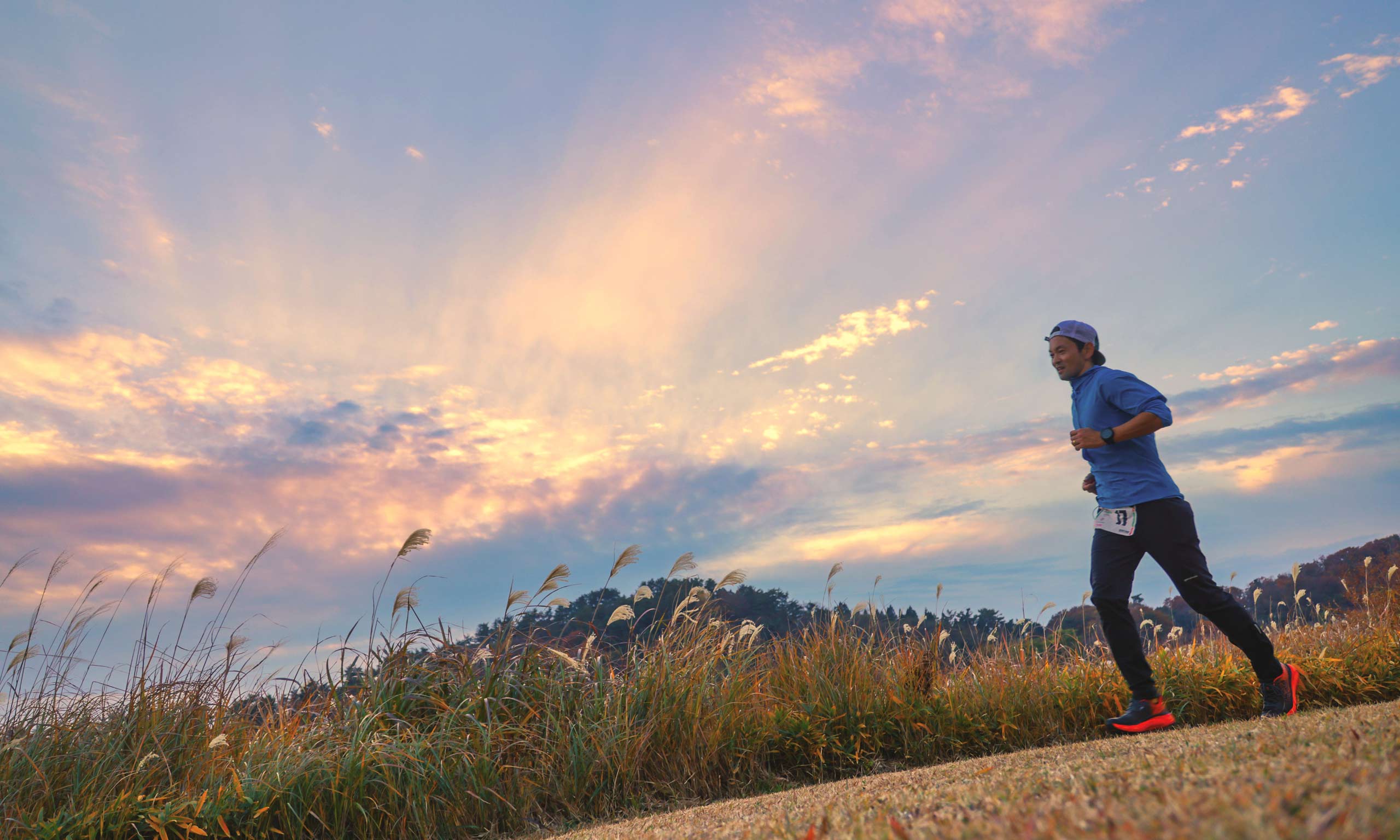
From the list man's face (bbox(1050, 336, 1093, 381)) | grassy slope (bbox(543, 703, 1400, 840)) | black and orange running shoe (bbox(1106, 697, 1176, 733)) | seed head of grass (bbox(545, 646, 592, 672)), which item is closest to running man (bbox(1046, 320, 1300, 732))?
black and orange running shoe (bbox(1106, 697, 1176, 733))

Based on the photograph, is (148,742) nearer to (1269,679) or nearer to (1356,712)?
(1356,712)

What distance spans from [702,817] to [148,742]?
401 cm

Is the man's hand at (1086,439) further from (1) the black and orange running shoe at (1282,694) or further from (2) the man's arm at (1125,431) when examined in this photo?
(1) the black and orange running shoe at (1282,694)

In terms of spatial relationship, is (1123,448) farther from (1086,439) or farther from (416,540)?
(416,540)

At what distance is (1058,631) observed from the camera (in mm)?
7625

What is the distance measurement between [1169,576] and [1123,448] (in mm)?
855

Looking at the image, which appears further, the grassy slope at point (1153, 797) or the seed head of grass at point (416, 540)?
the seed head of grass at point (416, 540)

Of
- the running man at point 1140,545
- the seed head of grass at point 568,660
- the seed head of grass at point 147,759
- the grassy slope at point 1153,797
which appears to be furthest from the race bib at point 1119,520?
the seed head of grass at point 147,759

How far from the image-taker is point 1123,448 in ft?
16.8

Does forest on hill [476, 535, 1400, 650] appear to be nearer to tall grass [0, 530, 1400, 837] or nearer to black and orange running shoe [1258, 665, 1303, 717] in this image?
tall grass [0, 530, 1400, 837]

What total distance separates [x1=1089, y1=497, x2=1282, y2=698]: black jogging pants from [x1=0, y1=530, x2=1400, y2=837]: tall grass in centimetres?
114

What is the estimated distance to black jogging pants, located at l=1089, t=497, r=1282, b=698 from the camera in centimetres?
486

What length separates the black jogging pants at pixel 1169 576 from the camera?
4.86m

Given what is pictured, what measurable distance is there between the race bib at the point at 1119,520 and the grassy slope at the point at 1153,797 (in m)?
1.59
